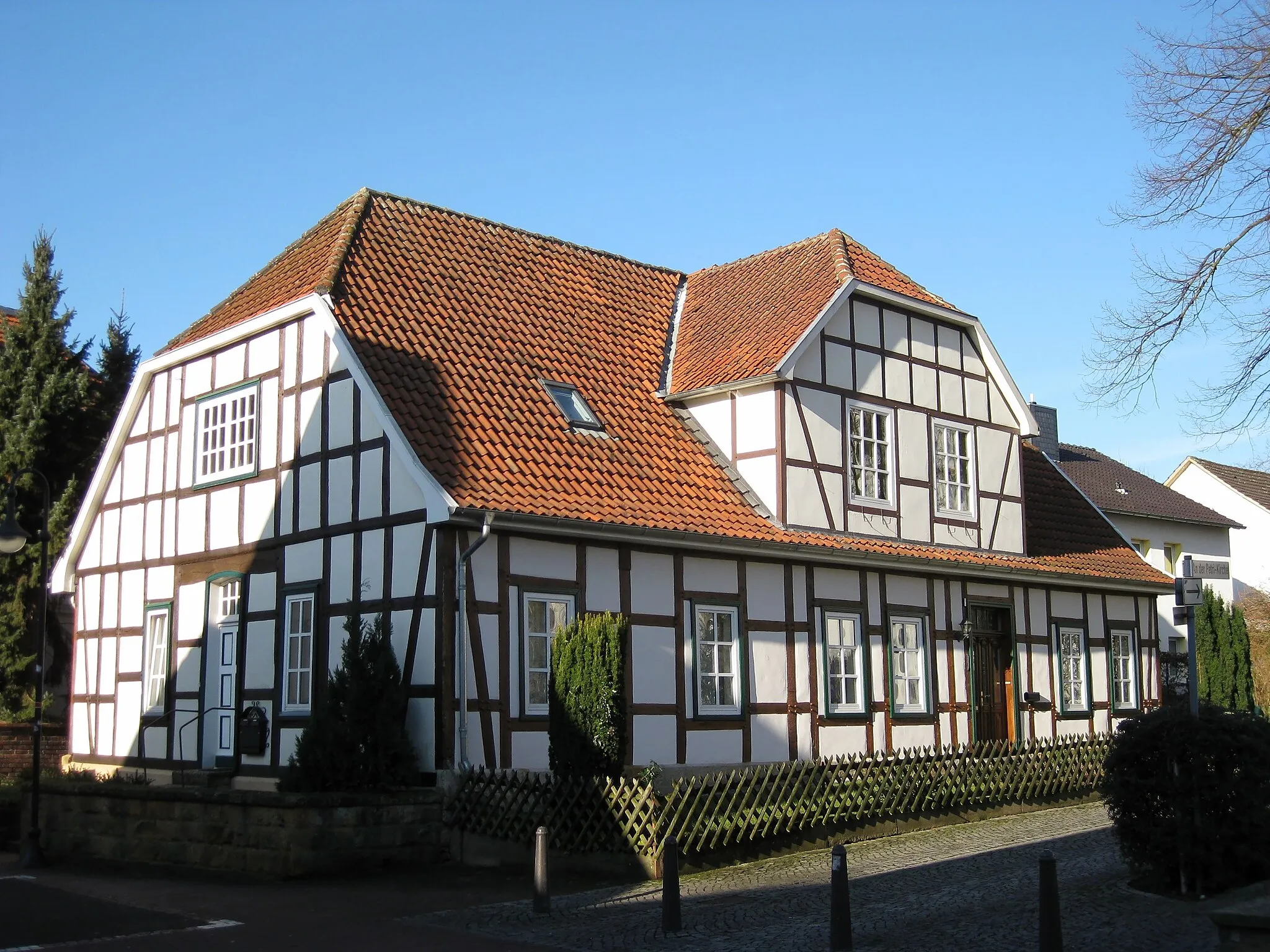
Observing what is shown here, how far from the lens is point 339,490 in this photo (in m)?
17.4

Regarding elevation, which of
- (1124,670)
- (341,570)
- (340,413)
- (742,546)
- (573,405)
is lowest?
(1124,670)

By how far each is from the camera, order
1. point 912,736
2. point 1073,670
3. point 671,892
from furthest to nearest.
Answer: point 1073,670, point 912,736, point 671,892

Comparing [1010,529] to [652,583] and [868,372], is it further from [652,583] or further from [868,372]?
[652,583]

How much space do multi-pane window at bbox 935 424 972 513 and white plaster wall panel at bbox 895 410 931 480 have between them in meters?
0.32

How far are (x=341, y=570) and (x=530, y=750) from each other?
3.46m

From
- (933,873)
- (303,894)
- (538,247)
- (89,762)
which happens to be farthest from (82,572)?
(933,873)

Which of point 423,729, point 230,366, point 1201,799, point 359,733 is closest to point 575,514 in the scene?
point 423,729

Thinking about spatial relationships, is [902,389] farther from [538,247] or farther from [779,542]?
[538,247]

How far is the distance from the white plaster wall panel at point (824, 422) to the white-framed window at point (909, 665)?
8.87ft

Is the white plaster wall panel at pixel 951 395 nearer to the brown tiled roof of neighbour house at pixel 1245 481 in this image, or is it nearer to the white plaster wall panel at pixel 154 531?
the white plaster wall panel at pixel 154 531

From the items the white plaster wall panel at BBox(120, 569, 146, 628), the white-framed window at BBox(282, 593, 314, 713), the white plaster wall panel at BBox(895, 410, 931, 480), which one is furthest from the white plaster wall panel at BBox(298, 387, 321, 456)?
the white plaster wall panel at BBox(895, 410, 931, 480)

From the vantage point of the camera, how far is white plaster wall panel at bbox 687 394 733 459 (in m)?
20.2

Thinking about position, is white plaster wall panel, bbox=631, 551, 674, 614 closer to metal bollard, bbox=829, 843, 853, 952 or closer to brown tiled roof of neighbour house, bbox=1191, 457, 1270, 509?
metal bollard, bbox=829, 843, 853, 952

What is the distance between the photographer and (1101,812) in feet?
62.8
